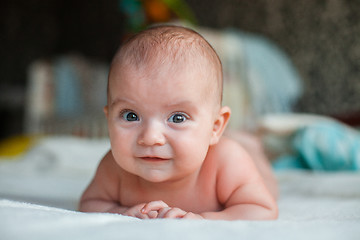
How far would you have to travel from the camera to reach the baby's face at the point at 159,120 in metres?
0.60

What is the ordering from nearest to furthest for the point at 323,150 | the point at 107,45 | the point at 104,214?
the point at 104,214 → the point at 323,150 → the point at 107,45

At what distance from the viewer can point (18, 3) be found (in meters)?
5.65

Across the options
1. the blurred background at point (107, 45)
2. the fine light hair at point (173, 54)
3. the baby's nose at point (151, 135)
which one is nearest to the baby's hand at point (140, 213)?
the baby's nose at point (151, 135)

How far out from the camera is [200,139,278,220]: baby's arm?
26.8 inches

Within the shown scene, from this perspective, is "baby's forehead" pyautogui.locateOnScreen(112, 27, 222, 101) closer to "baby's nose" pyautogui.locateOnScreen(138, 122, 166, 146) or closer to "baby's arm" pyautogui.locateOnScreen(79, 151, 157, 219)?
"baby's nose" pyautogui.locateOnScreen(138, 122, 166, 146)

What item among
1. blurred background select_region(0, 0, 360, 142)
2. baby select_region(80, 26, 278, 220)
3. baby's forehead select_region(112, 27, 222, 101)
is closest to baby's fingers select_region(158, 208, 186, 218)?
baby select_region(80, 26, 278, 220)

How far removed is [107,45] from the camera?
201 inches

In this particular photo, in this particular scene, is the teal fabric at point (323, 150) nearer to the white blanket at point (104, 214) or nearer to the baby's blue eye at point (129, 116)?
the white blanket at point (104, 214)

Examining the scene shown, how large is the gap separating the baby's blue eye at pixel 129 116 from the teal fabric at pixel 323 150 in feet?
2.99

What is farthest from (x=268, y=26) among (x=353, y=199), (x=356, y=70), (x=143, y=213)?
(x=143, y=213)

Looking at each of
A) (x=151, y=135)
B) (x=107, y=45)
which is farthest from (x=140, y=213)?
(x=107, y=45)

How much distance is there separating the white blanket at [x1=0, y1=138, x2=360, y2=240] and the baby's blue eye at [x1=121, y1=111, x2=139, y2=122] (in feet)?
0.57

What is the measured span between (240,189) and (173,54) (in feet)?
0.95

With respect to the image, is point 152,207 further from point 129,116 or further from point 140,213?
point 129,116
